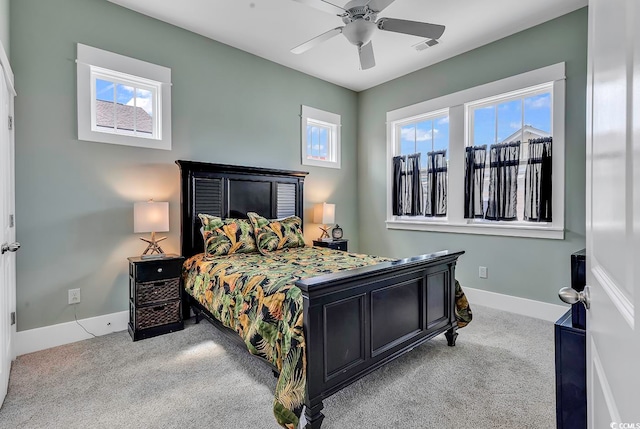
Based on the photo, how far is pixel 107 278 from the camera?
311 cm

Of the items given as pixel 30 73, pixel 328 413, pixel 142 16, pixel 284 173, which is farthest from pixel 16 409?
pixel 142 16

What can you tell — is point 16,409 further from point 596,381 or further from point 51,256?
point 596,381

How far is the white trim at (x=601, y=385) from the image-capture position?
0.60 metres

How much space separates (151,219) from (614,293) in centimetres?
325

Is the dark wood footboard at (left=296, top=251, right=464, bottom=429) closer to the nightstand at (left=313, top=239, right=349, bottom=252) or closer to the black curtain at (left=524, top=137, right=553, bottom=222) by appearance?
the black curtain at (left=524, top=137, right=553, bottom=222)

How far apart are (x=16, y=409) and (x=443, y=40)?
5.03 metres

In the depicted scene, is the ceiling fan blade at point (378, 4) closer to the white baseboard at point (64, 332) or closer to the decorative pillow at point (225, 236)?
the decorative pillow at point (225, 236)

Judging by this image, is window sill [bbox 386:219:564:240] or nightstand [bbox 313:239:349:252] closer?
window sill [bbox 386:219:564:240]

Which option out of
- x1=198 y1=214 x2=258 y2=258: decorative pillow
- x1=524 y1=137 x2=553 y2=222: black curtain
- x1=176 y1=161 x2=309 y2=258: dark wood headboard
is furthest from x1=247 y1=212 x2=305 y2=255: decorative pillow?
x1=524 y1=137 x2=553 y2=222: black curtain

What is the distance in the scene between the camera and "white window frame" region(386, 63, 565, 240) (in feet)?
10.8

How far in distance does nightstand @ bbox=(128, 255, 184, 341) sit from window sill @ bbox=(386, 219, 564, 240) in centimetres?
317

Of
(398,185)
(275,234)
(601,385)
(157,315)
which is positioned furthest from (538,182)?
(157,315)

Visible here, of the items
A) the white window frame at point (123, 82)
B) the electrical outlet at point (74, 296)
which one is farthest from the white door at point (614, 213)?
the electrical outlet at point (74, 296)

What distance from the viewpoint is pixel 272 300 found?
1.98 m
